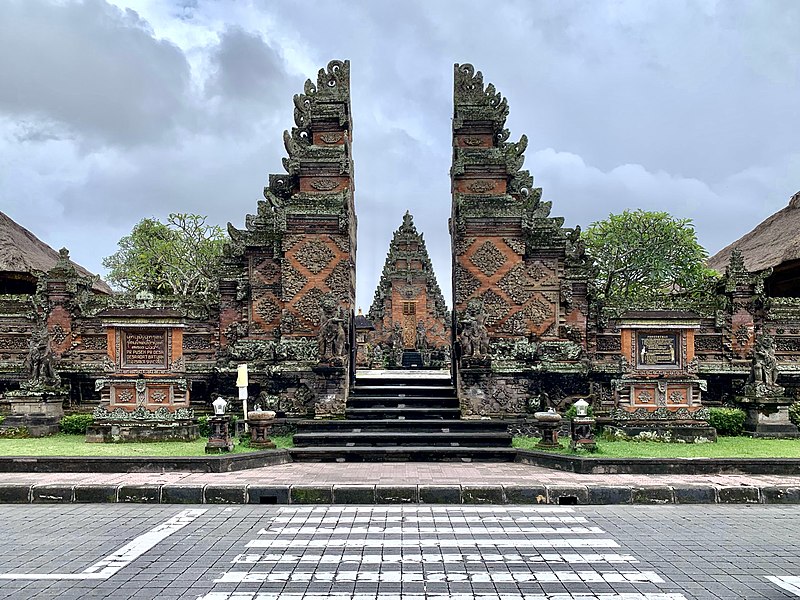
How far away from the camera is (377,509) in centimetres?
874

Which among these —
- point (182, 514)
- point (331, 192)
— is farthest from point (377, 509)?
point (331, 192)

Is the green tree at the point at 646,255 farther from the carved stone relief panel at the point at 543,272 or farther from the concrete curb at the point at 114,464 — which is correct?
the concrete curb at the point at 114,464

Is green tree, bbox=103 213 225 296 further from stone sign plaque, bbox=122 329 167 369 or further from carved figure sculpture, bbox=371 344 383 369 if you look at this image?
stone sign plaque, bbox=122 329 167 369

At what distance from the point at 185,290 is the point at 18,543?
23761 millimetres

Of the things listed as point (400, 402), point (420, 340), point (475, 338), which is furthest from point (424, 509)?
point (420, 340)

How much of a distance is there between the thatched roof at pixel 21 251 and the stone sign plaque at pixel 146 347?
10.1 m

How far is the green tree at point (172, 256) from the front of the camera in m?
31.3

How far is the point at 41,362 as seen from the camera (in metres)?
15.0

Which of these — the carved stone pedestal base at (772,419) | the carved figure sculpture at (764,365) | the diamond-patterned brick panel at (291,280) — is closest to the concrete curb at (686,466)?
the carved stone pedestal base at (772,419)

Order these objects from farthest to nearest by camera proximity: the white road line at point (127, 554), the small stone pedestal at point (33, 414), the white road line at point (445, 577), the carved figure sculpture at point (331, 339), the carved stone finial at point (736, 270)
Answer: the carved stone finial at point (736, 270) → the small stone pedestal at point (33, 414) → the carved figure sculpture at point (331, 339) → the white road line at point (127, 554) → the white road line at point (445, 577)

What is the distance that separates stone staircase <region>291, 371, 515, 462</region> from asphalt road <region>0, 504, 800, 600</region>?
3.09 metres

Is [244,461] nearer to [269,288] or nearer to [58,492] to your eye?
[58,492]

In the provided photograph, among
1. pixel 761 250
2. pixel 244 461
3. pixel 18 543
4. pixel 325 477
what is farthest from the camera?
pixel 761 250

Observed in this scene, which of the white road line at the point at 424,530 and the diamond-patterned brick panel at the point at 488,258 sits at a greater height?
the diamond-patterned brick panel at the point at 488,258
